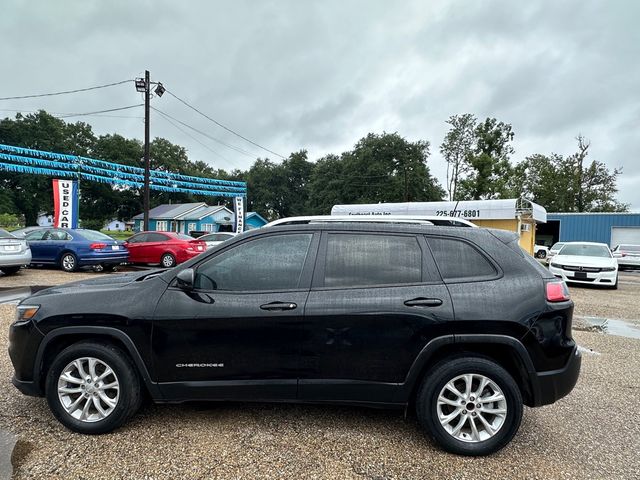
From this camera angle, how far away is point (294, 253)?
2996 millimetres

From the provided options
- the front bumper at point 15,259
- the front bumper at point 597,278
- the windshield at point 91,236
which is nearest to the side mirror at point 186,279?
the front bumper at point 15,259

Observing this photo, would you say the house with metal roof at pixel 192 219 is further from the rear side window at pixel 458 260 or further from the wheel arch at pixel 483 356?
the wheel arch at pixel 483 356

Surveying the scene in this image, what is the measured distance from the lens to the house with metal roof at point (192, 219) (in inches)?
1845

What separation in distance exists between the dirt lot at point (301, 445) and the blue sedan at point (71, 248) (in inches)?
340

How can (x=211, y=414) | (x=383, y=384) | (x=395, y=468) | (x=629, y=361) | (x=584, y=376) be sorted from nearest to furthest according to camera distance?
(x=395, y=468), (x=383, y=384), (x=211, y=414), (x=584, y=376), (x=629, y=361)

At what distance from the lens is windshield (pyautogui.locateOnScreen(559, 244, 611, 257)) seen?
12172 mm

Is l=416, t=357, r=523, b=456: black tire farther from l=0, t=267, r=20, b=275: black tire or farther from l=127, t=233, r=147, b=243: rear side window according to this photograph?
l=127, t=233, r=147, b=243: rear side window

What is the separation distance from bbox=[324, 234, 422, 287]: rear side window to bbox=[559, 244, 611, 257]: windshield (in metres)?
11.8

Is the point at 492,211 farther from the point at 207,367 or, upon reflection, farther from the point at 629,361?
the point at 207,367

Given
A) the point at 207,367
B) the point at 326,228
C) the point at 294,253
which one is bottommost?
the point at 207,367

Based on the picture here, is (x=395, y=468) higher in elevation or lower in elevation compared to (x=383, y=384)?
lower

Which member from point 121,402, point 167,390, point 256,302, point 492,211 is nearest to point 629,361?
point 256,302

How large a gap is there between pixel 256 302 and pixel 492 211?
49.9ft

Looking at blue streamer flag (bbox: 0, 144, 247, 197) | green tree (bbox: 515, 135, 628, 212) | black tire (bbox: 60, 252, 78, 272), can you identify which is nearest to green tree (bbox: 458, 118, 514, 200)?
green tree (bbox: 515, 135, 628, 212)
